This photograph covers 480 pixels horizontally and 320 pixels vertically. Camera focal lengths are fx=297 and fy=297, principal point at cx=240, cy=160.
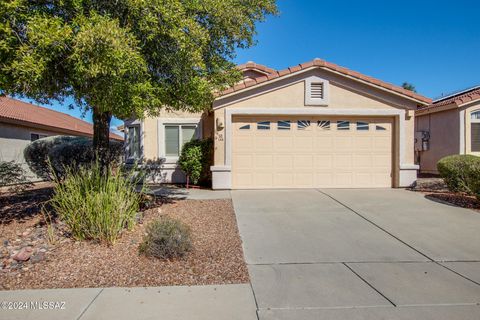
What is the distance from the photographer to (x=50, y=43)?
4.18m

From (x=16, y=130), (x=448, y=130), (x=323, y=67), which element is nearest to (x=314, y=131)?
(x=323, y=67)

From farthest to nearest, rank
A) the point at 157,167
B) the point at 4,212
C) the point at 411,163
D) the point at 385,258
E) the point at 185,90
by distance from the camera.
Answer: the point at 157,167, the point at 411,163, the point at 4,212, the point at 185,90, the point at 385,258

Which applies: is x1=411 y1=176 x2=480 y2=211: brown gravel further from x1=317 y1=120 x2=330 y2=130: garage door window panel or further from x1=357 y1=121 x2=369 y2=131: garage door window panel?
x1=317 y1=120 x2=330 y2=130: garage door window panel

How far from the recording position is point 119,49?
4.30 meters

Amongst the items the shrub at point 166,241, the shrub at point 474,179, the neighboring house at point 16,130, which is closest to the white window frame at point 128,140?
the neighboring house at point 16,130

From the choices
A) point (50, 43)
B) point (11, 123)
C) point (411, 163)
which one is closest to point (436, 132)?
point (411, 163)

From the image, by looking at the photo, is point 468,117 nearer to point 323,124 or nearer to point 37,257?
point 323,124

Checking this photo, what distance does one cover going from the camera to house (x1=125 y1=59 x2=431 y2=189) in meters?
9.98

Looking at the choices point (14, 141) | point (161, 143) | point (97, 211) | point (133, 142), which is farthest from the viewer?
point (14, 141)

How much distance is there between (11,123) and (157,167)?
8.00 meters

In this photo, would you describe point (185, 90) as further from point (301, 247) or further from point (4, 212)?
point (4, 212)

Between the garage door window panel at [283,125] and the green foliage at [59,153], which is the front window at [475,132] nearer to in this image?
the garage door window panel at [283,125]

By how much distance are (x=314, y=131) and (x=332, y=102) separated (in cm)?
114

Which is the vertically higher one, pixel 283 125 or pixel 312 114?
pixel 312 114
